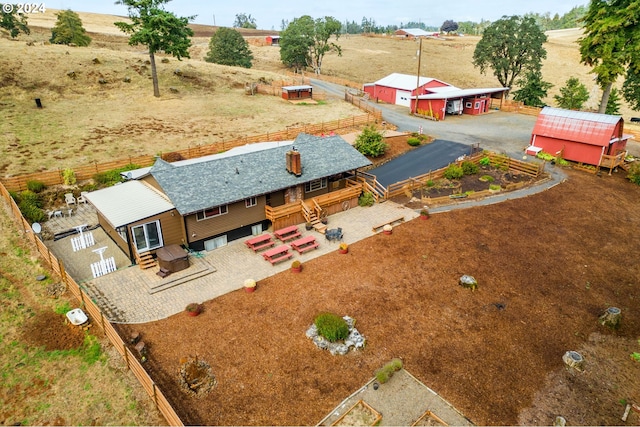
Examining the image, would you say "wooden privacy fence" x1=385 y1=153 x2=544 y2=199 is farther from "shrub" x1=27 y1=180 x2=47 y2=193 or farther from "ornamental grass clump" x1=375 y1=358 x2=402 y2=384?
"shrub" x1=27 y1=180 x2=47 y2=193

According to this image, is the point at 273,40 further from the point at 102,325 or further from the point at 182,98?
the point at 102,325

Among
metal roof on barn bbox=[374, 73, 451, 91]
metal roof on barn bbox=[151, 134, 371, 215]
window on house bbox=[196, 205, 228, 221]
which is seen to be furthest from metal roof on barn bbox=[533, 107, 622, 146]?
window on house bbox=[196, 205, 228, 221]

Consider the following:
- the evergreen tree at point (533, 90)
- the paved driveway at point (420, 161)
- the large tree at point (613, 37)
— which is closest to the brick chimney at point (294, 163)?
the paved driveway at point (420, 161)

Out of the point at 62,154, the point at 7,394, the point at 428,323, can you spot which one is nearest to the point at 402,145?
the point at 428,323

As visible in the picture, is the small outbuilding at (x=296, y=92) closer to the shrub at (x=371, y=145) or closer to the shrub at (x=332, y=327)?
the shrub at (x=371, y=145)

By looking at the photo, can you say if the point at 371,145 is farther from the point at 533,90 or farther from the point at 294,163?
the point at 533,90

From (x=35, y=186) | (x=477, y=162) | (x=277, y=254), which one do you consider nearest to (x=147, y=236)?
(x=277, y=254)
